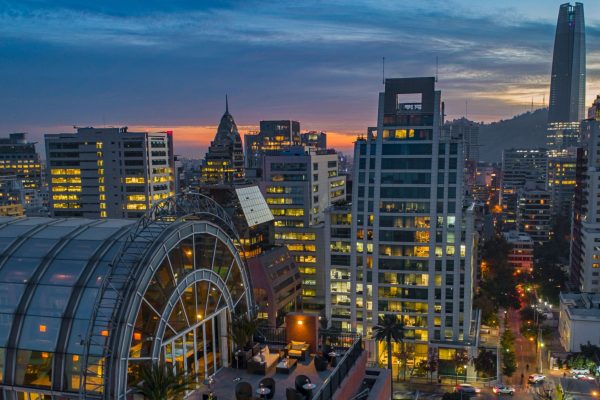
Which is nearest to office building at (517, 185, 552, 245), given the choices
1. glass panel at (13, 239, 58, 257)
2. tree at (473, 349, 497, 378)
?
tree at (473, 349, 497, 378)

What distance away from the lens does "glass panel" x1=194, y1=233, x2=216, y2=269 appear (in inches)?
1051

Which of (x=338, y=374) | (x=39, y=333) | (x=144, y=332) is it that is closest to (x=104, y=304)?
(x=144, y=332)

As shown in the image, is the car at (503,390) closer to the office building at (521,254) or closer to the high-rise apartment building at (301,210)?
the high-rise apartment building at (301,210)

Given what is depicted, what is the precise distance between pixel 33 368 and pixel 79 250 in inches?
210

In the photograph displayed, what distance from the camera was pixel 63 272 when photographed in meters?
23.2

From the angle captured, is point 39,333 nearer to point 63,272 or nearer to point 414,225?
point 63,272

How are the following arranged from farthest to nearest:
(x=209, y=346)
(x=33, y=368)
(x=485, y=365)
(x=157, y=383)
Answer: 1. (x=485, y=365)
2. (x=209, y=346)
3. (x=33, y=368)
4. (x=157, y=383)

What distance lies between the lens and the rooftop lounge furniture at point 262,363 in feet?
86.8

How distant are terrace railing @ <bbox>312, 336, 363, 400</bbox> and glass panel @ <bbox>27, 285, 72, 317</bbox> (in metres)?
11.1

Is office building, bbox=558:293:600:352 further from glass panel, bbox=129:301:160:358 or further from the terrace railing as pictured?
glass panel, bbox=129:301:160:358

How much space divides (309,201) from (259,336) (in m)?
85.9

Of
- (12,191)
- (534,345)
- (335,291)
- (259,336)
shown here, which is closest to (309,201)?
(335,291)

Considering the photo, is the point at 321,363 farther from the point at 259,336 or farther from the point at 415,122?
the point at 415,122

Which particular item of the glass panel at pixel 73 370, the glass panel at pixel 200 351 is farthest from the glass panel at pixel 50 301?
the glass panel at pixel 200 351
